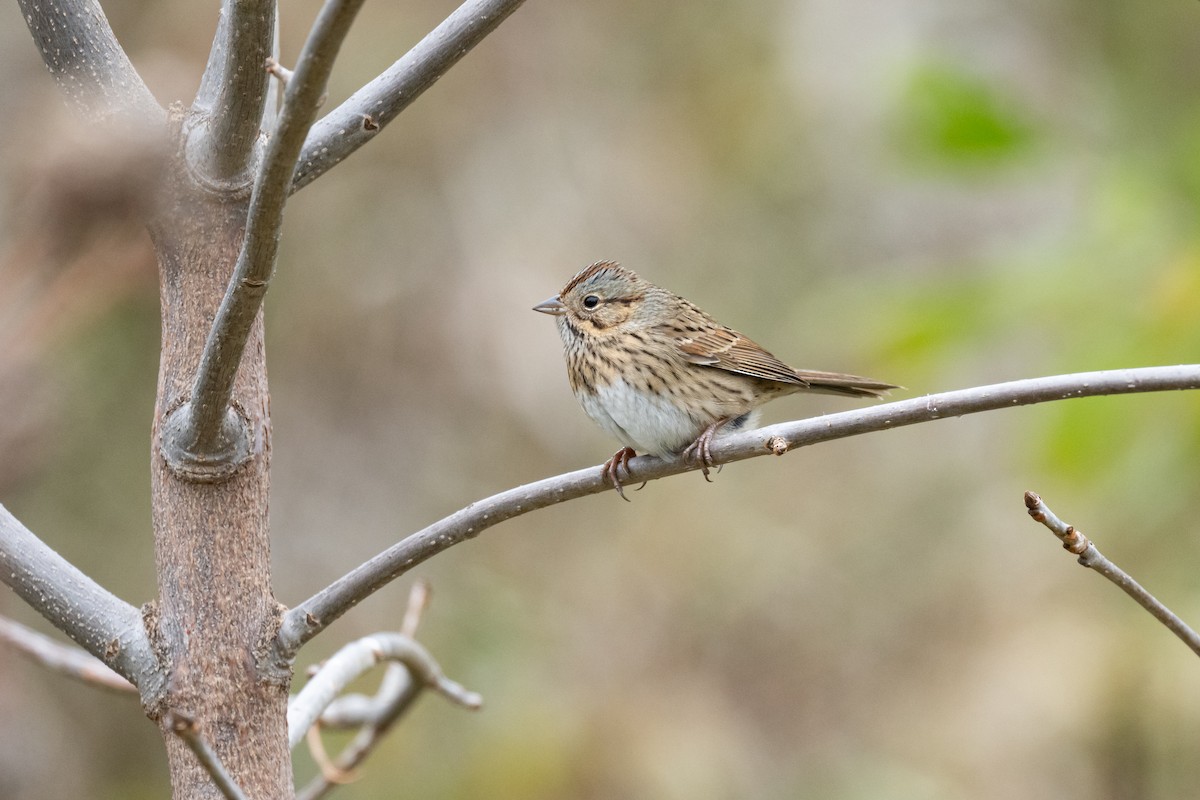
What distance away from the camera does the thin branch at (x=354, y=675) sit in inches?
84.1

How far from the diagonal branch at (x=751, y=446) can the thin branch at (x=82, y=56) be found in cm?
75

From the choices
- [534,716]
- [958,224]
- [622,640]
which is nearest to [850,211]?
[958,224]

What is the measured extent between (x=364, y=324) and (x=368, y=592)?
4.37 m

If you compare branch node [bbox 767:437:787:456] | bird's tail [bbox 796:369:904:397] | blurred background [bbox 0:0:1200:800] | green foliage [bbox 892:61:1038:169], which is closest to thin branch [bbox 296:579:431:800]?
branch node [bbox 767:437:787:456]

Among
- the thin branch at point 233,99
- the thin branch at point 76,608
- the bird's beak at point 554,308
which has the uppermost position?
the bird's beak at point 554,308

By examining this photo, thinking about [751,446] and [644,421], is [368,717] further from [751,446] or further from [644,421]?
[751,446]

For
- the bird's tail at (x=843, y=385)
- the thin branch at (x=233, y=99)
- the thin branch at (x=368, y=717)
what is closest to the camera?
the thin branch at (x=233, y=99)

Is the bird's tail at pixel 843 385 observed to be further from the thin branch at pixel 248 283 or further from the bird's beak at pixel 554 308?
the thin branch at pixel 248 283

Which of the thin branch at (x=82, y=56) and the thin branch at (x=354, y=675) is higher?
the thin branch at (x=82, y=56)

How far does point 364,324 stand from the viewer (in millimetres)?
6129

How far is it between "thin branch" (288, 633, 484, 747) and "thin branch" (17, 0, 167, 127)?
991mm

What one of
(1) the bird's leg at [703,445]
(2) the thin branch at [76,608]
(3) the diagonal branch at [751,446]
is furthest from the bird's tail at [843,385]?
(2) the thin branch at [76,608]

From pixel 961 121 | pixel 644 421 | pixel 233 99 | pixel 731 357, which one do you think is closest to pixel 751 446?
pixel 233 99

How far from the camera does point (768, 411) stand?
7523mm
